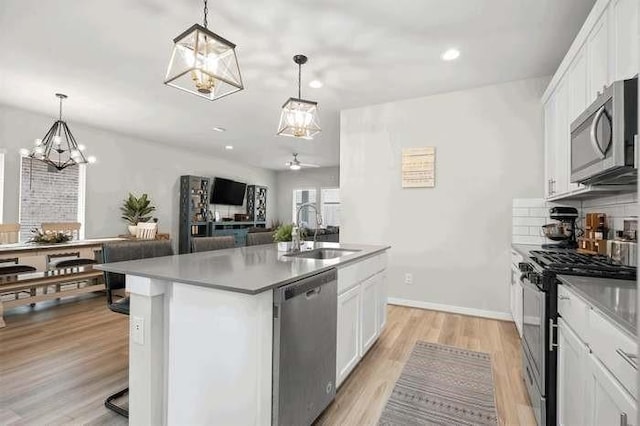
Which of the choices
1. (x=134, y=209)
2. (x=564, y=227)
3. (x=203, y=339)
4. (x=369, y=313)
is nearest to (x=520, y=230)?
(x=564, y=227)

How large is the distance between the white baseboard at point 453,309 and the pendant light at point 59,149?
15.8ft

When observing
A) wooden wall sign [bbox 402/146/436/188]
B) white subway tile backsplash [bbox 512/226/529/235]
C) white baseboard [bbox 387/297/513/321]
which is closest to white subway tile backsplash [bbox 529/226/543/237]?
white subway tile backsplash [bbox 512/226/529/235]

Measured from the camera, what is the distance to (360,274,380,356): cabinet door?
7.90 feet

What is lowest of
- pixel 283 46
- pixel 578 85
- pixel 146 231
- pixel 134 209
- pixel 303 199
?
pixel 146 231

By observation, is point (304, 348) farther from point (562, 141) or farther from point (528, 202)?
point (528, 202)

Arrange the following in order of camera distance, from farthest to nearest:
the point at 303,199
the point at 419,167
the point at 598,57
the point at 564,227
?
the point at 303,199, the point at 419,167, the point at 564,227, the point at 598,57

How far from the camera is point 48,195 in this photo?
506 cm

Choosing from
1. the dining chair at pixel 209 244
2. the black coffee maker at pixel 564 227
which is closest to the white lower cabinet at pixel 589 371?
the black coffee maker at pixel 564 227

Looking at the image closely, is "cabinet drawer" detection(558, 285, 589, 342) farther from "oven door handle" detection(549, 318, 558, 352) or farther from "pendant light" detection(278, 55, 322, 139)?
"pendant light" detection(278, 55, 322, 139)

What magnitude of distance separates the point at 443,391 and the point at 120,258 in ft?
7.73

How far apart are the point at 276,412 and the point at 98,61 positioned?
3646 mm

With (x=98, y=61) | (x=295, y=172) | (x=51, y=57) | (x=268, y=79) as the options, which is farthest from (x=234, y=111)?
(x=295, y=172)

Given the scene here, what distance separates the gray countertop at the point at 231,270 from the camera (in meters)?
1.39

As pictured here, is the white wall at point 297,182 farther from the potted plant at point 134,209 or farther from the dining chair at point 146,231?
the dining chair at point 146,231
